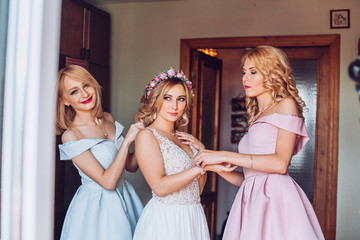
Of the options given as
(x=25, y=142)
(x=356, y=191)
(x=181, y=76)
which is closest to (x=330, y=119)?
(x=356, y=191)

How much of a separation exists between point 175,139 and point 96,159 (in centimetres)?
45

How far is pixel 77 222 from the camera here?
216cm

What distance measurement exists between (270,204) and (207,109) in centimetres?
258

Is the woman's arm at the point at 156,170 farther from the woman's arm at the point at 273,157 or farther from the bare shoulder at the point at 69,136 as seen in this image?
the bare shoulder at the point at 69,136

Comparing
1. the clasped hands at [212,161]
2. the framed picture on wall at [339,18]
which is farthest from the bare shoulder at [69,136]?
the framed picture on wall at [339,18]

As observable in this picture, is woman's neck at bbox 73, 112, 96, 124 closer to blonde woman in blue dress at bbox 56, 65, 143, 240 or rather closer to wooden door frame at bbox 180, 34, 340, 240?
blonde woman in blue dress at bbox 56, 65, 143, 240

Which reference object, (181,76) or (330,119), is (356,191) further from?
(181,76)

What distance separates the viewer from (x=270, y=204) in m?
1.88

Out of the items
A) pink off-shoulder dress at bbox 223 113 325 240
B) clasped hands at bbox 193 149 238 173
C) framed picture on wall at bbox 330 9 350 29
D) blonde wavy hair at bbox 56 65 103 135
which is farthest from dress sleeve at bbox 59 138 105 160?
framed picture on wall at bbox 330 9 350 29

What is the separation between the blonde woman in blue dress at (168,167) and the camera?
→ 1999 mm

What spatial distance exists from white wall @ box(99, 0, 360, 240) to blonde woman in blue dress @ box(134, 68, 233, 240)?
1.91 metres

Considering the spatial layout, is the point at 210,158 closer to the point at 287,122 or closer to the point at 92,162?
the point at 287,122

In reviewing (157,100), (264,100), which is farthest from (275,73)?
(157,100)

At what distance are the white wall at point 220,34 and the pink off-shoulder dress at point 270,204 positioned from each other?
6.28 ft
